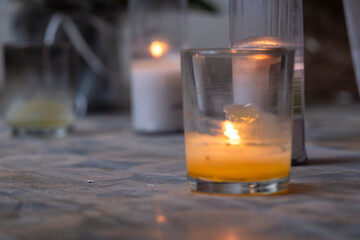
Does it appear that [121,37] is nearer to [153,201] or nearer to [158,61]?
[158,61]

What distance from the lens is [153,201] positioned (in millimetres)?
542

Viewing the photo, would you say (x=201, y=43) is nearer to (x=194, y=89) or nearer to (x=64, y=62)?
(x=64, y=62)

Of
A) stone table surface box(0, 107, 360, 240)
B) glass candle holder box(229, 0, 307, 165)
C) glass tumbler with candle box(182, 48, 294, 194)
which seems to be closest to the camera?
stone table surface box(0, 107, 360, 240)

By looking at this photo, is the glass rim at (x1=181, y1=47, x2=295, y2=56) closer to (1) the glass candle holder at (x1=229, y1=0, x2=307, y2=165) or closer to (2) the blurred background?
(1) the glass candle holder at (x1=229, y1=0, x2=307, y2=165)

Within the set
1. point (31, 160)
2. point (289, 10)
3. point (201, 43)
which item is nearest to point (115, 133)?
point (31, 160)

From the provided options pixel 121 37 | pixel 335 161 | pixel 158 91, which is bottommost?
pixel 335 161

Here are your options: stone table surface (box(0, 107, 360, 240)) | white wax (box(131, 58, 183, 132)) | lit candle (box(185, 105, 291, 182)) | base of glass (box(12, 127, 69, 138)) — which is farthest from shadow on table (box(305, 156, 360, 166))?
base of glass (box(12, 127, 69, 138))

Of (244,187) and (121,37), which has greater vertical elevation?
(121,37)

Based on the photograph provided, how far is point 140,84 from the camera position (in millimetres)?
1190

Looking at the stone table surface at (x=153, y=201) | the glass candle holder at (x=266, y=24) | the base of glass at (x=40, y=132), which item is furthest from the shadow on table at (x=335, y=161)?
the base of glass at (x=40, y=132)

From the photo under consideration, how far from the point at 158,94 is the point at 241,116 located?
649 mm

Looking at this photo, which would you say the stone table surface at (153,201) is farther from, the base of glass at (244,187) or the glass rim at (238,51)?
the glass rim at (238,51)

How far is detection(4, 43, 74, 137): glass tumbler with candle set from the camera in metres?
1.18

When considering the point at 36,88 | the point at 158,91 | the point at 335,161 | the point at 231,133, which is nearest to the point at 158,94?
the point at 158,91
